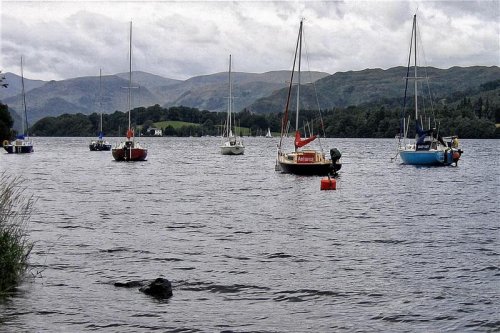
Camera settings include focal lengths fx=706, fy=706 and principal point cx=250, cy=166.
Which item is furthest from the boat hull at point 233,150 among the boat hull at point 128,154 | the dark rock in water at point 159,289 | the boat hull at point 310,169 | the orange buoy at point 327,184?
the dark rock in water at point 159,289

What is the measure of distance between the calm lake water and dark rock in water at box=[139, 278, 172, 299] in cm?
29

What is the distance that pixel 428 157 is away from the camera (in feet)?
303

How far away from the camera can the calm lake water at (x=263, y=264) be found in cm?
1859

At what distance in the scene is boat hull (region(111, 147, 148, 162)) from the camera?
10556 centimetres

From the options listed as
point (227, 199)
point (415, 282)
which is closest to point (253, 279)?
point (415, 282)

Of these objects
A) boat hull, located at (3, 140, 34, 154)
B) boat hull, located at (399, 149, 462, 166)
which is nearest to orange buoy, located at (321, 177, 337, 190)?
boat hull, located at (399, 149, 462, 166)

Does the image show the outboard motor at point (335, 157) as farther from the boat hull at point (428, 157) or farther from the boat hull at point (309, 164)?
the boat hull at point (428, 157)

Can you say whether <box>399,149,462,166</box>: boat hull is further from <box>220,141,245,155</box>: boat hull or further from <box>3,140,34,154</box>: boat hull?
<box>3,140,34,154</box>: boat hull

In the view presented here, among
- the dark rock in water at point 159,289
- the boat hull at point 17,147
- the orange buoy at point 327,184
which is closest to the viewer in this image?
the dark rock in water at point 159,289

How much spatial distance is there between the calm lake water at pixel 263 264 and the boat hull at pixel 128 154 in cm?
5274

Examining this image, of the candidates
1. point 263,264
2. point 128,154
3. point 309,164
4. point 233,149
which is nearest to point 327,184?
point 309,164

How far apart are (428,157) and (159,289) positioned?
76.5m

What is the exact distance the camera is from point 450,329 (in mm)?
17938

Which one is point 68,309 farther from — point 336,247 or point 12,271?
point 336,247
